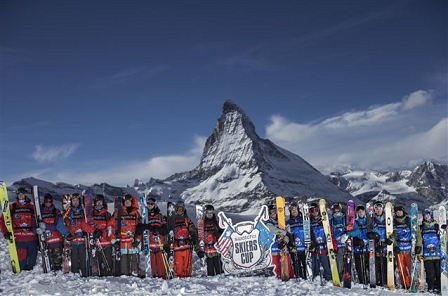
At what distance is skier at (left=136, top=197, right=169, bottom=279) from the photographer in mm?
14188

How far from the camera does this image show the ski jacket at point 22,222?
47.3 feet

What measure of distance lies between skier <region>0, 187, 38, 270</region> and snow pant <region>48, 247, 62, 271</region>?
2.46ft

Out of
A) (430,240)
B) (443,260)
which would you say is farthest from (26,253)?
(443,260)

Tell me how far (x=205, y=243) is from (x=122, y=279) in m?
3.41

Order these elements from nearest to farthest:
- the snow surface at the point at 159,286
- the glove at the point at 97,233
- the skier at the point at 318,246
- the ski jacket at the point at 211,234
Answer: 1. the snow surface at the point at 159,286
2. the glove at the point at 97,233
3. the skier at the point at 318,246
4. the ski jacket at the point at 211,234

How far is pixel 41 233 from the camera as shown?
14.1 m

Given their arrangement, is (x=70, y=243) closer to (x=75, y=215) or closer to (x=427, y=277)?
(x=75, y=215)

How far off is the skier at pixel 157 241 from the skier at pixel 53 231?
2.76 metres

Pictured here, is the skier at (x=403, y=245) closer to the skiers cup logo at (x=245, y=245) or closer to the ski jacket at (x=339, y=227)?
the ski jacket at (x=339, y=227)

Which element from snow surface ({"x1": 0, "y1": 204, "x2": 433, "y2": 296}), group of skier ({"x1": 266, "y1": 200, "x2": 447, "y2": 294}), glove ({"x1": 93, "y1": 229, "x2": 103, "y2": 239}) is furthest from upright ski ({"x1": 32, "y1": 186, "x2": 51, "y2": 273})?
group of skier ({"x1": 266, "y1": 200, "x2": 447, "y2": 294})

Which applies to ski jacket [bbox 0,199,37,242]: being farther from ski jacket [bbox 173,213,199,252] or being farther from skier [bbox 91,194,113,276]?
ski jacket [bbox 173,213,199,252]

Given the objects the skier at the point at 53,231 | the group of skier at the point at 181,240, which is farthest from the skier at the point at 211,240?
the skier at the point at 53,231

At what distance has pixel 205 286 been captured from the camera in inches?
480

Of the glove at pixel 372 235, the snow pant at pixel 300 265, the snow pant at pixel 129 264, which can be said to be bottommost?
the snow pant at pixel 300 265
